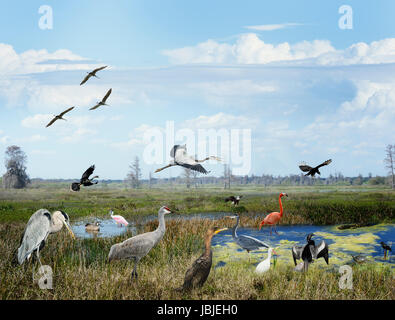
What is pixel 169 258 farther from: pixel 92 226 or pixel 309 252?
pixel 92 226

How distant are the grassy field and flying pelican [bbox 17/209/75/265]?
17.2 inches

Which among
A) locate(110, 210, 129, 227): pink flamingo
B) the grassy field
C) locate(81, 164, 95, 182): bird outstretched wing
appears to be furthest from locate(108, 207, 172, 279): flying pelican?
locate(110, 210, 129, 227): pink flamingo

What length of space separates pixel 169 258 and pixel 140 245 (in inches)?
54.1

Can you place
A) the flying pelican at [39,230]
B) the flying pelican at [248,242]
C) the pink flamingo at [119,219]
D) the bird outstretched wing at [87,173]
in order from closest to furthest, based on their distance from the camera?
the bird outstretched wing at [87,173]
the flying pelican at [39,230]
the flying pelican at [248,242]
the pink flamingo at [119,219]

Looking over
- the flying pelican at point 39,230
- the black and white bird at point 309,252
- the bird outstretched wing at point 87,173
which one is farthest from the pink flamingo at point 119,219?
the black and white bird at point 309,252

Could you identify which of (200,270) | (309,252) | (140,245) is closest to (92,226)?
(140,245)

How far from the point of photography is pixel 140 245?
686cm

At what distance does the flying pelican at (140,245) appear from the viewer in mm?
6766

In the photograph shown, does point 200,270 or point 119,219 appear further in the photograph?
point 119,219

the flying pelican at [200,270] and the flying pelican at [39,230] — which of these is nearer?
the flying pelican at [200,270]

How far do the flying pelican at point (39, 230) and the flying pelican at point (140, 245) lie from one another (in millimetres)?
1090

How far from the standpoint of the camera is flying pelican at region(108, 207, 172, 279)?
6.77 m

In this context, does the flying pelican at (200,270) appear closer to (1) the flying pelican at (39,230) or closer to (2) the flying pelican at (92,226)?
(1) the flying pelican at (39,230)
